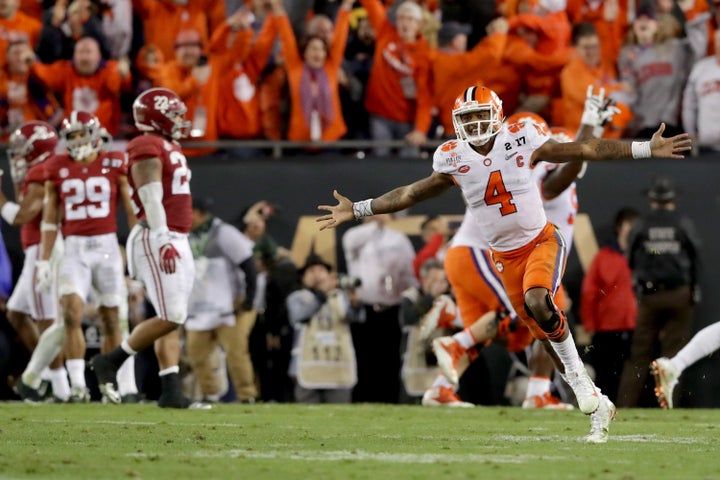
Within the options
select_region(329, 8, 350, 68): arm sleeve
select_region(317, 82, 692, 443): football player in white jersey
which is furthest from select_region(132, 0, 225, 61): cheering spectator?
select_region(317, 82, 692, 443): football player in white jersey

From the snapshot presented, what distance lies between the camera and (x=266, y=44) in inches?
510

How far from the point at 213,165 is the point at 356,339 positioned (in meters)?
2.06

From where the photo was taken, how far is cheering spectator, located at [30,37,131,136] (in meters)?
12.8

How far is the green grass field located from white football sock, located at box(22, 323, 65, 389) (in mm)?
781

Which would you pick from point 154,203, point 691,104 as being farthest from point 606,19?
point 154,203

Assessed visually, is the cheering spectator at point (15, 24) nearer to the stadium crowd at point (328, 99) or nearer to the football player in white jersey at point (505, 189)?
the stadium crowd at point (328, 99)

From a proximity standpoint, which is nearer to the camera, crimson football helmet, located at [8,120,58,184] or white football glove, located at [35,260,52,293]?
white football glove, located at [35,260,52,293]

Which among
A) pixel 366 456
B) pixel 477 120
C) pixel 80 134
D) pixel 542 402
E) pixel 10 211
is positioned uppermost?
pixel 80 134

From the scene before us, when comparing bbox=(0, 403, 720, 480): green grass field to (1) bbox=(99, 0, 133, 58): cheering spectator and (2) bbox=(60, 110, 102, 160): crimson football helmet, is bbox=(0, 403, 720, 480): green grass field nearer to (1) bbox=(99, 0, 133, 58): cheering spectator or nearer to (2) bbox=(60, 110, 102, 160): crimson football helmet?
(2) bbox=(60, 110, 102, 160): crimson football helmet

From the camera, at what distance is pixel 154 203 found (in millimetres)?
9219

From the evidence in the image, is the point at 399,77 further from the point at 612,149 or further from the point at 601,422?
the point at 601,422

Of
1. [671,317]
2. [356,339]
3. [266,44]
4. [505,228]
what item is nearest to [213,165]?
[266,44]

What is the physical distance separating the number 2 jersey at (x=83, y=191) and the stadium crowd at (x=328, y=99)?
1.39 metres

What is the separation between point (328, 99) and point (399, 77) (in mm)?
680
